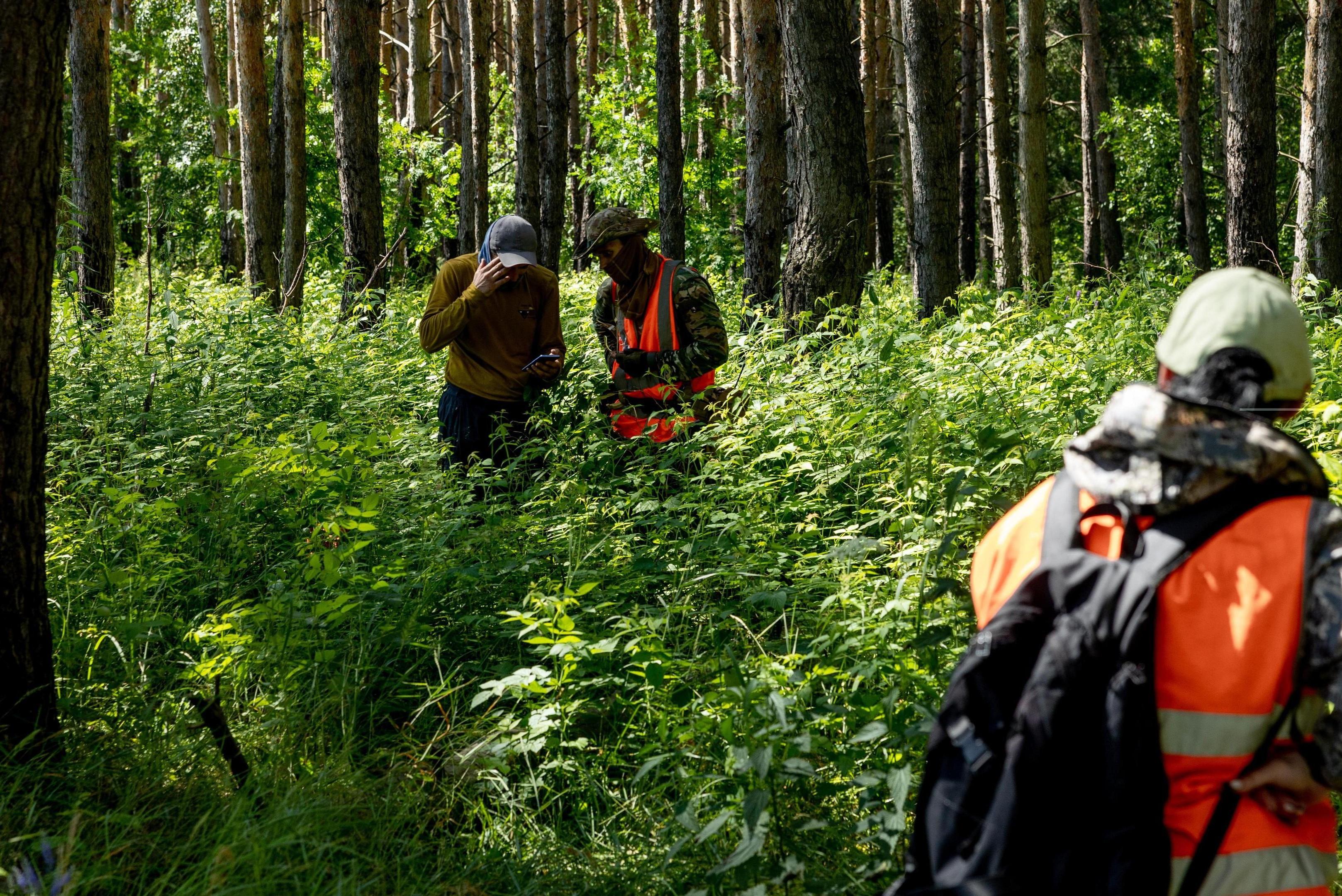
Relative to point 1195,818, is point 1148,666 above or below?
above

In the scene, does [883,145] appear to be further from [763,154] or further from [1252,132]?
[763,154]

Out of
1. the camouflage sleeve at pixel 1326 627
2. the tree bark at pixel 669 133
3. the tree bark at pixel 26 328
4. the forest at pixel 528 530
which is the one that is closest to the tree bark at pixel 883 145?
the tree bark at pixel 669 133

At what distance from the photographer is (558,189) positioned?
46.0 ft

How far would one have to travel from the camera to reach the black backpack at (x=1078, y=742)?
1715 mm

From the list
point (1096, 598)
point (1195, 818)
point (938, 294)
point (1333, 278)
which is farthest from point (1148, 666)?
point (1333, 278)

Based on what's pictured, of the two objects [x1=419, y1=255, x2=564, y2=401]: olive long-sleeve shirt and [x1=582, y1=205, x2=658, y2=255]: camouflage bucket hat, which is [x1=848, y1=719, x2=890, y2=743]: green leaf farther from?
[x1=419, y1=255, x2=564, y2=401]: olive long-sleeve shirt

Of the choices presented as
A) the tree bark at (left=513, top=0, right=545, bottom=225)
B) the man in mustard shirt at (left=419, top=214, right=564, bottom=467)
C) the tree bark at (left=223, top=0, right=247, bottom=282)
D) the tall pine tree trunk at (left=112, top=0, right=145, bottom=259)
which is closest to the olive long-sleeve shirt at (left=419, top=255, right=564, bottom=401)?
the man in mustard shirt at (left=419, top=214, right=564, bottom=467)

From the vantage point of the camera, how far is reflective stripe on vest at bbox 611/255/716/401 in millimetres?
5703

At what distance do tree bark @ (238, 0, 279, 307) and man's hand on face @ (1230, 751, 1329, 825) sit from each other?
43.6 ft

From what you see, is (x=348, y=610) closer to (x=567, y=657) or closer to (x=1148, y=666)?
(x=567, y=657)

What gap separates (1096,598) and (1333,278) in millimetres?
10208

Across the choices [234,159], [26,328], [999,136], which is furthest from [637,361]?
[234,159]

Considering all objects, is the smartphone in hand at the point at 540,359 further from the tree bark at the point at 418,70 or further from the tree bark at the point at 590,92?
the tree bark at the point at 418,70

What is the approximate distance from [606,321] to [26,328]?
3128 mm
